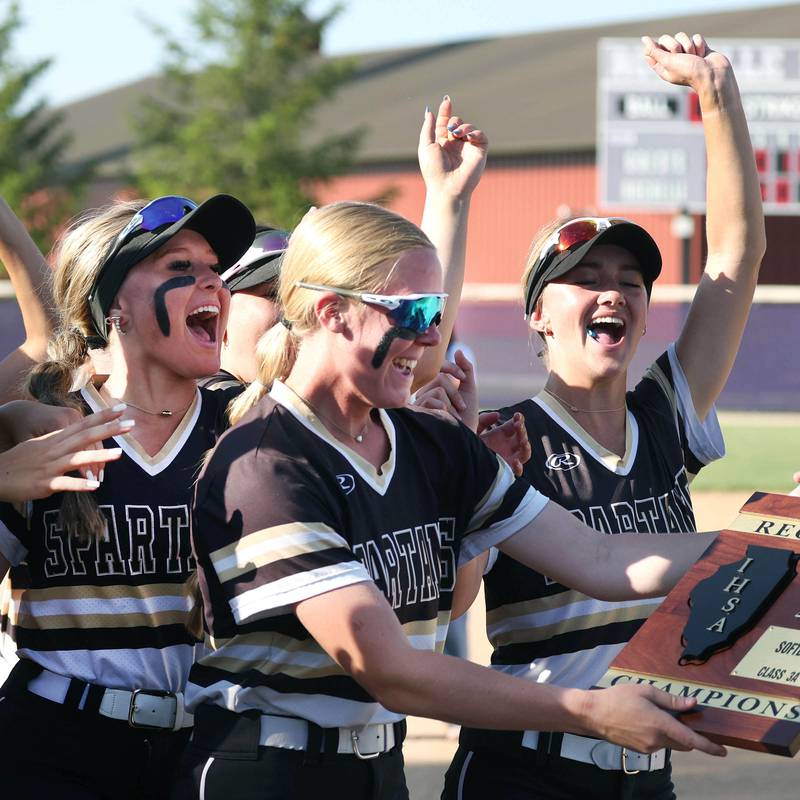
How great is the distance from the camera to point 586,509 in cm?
336

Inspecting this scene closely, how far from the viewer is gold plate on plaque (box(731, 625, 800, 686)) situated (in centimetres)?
258

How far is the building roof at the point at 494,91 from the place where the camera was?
41656 millimetres

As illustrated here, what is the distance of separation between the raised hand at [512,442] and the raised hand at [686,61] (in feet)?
3.53

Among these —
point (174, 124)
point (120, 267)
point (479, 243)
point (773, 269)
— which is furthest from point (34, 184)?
point (120, 267)

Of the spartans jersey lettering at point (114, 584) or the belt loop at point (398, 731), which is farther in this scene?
the spartans jersey lettering at point (114, 584)

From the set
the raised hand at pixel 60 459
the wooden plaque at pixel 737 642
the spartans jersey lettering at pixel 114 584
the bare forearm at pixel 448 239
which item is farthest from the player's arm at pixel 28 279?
the wooden plaque at pixel 737 642

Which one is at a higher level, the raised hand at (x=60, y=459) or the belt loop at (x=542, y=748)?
the raised hand at (x=60, y=459)

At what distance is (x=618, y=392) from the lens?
3617 mm

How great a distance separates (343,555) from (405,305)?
1.64 ft

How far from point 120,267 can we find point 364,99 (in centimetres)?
4848

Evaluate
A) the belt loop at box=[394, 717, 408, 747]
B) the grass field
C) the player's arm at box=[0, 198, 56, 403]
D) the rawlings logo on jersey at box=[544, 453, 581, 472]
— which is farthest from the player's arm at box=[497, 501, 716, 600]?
the grass field

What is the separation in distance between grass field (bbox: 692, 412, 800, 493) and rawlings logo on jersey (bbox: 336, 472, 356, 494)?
1218 centimetres

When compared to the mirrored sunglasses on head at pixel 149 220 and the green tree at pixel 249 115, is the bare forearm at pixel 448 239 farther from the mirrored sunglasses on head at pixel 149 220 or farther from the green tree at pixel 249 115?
the green tree at pixel 249 115

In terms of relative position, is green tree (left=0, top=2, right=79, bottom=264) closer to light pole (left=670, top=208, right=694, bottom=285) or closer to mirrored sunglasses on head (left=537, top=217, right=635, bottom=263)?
light pole (left=670, top=208, right=694, bottom=285)
